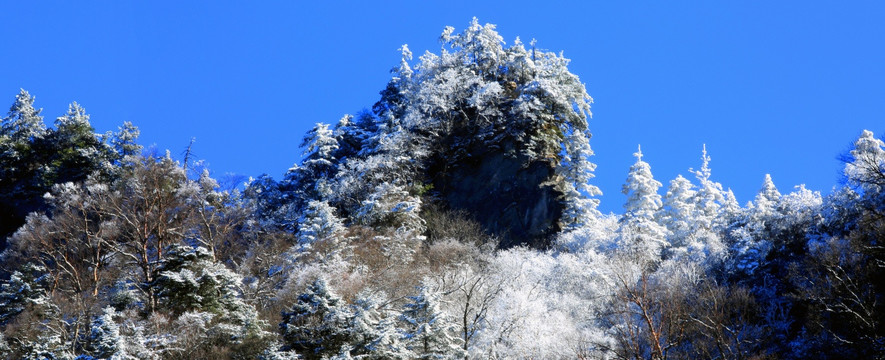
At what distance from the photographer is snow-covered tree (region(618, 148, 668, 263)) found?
133ft

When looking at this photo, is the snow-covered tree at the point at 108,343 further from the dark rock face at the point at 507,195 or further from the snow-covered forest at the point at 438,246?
the dark rock face at the point at 507,195

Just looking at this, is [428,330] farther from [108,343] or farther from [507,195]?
[507,195]

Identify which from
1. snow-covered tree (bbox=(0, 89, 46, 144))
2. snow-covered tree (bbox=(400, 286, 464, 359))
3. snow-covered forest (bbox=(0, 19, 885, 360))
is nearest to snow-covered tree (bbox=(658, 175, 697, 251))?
snow-covered forest (bbox=(0, 19, 885, 360))

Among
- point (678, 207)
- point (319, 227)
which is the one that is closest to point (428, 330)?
point (319, 227)

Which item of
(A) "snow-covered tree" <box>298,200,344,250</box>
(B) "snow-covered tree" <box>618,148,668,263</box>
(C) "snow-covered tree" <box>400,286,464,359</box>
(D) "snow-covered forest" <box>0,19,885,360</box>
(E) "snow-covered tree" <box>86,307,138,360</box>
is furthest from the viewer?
(B) "snow-covered tree" <box>618,148,668,263</box>

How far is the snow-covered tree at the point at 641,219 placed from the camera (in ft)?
133

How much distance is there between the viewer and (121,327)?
83.2 ft

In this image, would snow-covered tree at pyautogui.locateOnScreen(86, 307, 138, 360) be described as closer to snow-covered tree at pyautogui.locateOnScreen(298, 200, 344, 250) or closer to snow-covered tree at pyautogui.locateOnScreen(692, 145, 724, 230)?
snow-covered tree at pyautogui.locateOnScreen(298, 200, 344, 250)

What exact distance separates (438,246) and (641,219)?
1215cm

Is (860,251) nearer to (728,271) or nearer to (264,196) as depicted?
(728,271)

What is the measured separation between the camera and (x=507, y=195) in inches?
1891

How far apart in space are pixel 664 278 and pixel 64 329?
88.1 ft

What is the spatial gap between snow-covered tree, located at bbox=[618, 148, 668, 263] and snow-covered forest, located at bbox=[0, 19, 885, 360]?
155 millimetres

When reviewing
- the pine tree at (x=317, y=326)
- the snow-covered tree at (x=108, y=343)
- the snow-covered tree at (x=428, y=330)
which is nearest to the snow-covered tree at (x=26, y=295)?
the snow-covered tree at (x=108, y=343)
